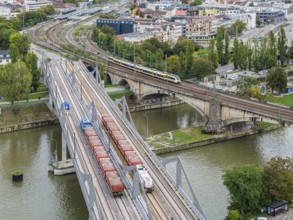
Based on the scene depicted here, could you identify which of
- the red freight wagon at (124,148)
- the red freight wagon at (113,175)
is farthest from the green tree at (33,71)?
the red freight wagon at (113,175)

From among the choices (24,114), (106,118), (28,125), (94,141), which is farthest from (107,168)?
(24,114)

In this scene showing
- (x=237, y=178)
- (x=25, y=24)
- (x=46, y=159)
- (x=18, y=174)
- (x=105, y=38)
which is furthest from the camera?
(x=25, y=24)

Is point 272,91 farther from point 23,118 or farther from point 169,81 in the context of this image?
point 23,118

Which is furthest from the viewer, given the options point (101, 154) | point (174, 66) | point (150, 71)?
point (174, 66)

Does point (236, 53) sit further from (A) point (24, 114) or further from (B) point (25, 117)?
(B) point (25, 117)

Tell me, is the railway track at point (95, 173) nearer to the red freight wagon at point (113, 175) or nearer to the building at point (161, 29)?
the red freight wagon at point (113, 175)

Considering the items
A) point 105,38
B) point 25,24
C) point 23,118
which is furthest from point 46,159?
point 25,24
